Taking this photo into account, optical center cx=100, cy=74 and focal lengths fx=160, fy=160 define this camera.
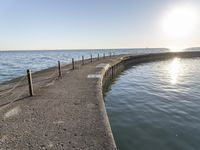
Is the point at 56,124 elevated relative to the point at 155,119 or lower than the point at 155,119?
elevated

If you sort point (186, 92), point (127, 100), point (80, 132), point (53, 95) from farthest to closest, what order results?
point (186, 92) < point (127, 100) < point (53, 95) < point (80, 132)

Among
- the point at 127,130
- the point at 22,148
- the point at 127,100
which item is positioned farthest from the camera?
the point at 127,100

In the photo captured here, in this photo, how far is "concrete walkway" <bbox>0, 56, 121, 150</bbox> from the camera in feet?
12.0

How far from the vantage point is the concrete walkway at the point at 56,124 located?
12.0 ft

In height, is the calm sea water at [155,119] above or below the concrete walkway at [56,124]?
below

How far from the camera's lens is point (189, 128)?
6105mm

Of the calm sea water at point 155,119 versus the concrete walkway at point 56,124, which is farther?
the calm sea water at point 155,119

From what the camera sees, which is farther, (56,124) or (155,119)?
(155,119)

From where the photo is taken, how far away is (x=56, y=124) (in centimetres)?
458

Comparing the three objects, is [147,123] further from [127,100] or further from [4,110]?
[4,110]

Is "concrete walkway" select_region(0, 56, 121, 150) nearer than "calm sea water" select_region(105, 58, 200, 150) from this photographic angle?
Yes

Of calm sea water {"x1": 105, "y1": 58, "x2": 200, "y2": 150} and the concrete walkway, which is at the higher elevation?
the concrete walkway

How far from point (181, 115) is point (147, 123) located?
1873 mm

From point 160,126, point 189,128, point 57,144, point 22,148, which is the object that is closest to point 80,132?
point 57,144
